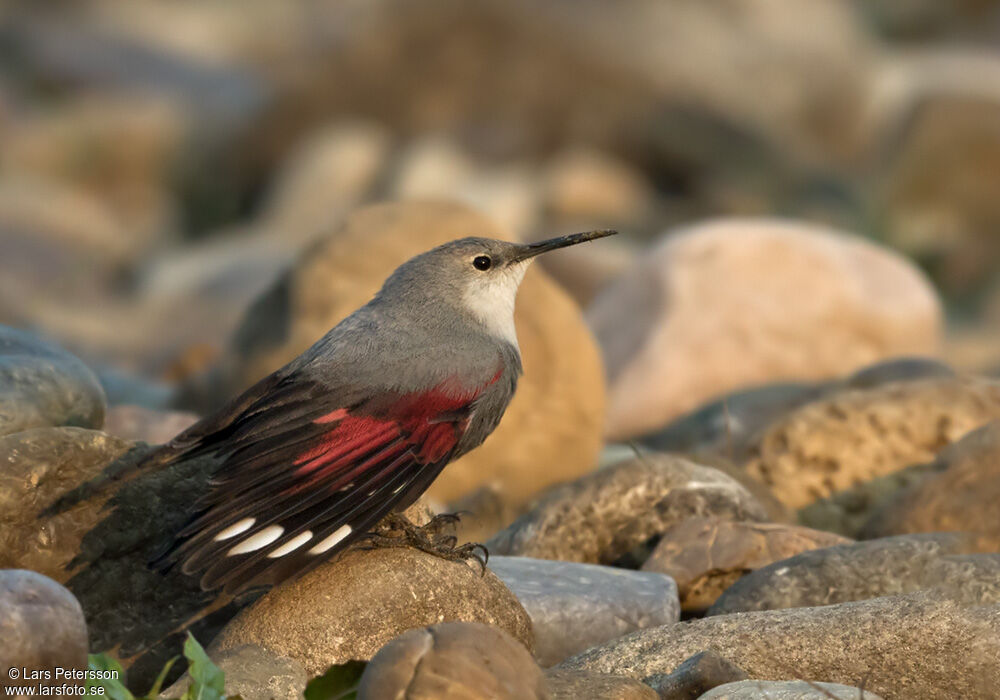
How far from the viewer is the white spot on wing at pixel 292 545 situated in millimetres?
4191

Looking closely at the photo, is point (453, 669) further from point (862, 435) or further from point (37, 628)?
point (862, 435)

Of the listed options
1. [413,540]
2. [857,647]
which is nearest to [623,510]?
[413,540]

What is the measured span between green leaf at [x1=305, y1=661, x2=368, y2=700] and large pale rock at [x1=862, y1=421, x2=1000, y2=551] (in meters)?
2.85

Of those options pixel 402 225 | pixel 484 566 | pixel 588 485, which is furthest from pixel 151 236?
pixel 484 566

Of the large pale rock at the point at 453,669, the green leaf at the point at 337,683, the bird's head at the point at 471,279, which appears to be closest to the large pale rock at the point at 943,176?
the bird's head at the point at 471,279

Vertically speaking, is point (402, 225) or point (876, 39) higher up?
point (402, 225)

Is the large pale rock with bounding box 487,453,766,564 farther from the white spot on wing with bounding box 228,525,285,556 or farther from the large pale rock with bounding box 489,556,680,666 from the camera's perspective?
the white spot on wing with bounding box 228,525,285,556

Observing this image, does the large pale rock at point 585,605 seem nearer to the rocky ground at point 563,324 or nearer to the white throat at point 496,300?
the rocky ground at point 563,324

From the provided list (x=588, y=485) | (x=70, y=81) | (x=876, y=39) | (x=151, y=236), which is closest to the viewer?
(x=588, y=485)

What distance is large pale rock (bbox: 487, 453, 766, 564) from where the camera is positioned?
5.95 meters

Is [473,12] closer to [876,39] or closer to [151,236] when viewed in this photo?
[151,236]

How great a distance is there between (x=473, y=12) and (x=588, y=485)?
13.7 m

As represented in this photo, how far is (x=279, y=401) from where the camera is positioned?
4582 mm

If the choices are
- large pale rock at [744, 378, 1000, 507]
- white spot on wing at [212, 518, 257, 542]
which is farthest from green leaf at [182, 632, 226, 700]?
large pale rock at [744, 378, 1000, 507]
